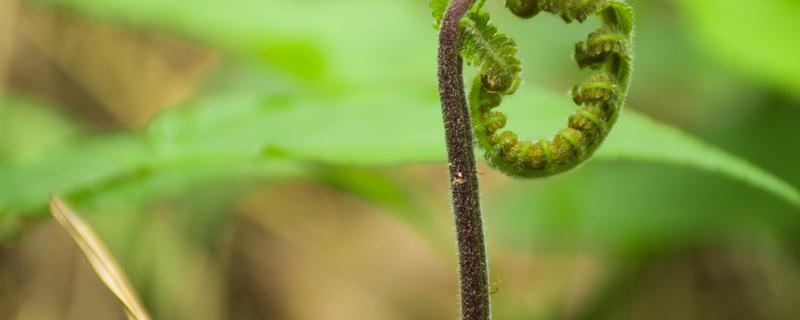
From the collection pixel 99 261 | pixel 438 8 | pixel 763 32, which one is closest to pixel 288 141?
pixel 99 261

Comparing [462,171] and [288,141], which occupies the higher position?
[288,141]

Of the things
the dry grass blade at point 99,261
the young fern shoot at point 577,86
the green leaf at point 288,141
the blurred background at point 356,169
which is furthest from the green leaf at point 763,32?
the dry grass blade at point 99,261

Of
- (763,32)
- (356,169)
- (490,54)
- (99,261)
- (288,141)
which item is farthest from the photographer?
(356,169)

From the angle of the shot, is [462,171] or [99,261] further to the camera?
[99,261]

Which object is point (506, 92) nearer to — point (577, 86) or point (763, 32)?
point (577, 86)

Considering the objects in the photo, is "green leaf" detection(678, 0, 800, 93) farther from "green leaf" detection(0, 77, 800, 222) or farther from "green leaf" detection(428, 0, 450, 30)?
"green leaf" detection(428, 0, 450, 30)
